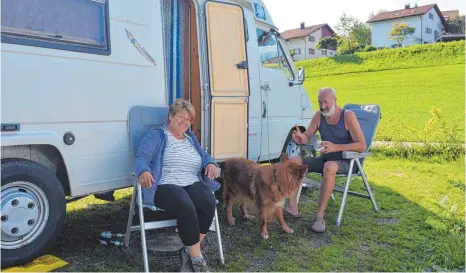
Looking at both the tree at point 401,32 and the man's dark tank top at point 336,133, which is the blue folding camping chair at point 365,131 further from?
the tree at point 401,32

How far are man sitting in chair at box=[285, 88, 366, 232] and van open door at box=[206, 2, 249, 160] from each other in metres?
0.72

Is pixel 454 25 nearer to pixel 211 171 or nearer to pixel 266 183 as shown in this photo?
pixel 266 183

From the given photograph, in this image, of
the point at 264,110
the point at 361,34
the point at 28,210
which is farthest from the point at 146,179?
the point at 361,34

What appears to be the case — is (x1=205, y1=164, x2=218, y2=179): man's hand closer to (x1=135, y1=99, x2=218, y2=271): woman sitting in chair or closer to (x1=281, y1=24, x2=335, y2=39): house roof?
(x1=135, y1=99, x2=218, y2=271): woman sitting in chair

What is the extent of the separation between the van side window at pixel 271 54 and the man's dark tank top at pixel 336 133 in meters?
1.30

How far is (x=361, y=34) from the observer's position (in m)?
70.4

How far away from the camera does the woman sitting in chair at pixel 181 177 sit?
3.24 meters

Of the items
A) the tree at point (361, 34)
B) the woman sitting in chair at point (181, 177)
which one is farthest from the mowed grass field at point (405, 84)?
the tree at point (361, 34)

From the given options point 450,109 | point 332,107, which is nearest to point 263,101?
point 332,107

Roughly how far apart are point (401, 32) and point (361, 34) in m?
14.1

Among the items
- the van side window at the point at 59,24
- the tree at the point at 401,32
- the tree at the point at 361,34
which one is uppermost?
the tree at the point at 361,34

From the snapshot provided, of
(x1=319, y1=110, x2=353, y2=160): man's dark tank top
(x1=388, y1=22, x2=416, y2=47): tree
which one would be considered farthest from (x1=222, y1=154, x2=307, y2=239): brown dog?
(x1=388, y1=22, x2=416, y2=47): tree

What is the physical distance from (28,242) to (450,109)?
15860 millimetres

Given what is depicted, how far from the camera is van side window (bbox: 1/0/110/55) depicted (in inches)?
120
